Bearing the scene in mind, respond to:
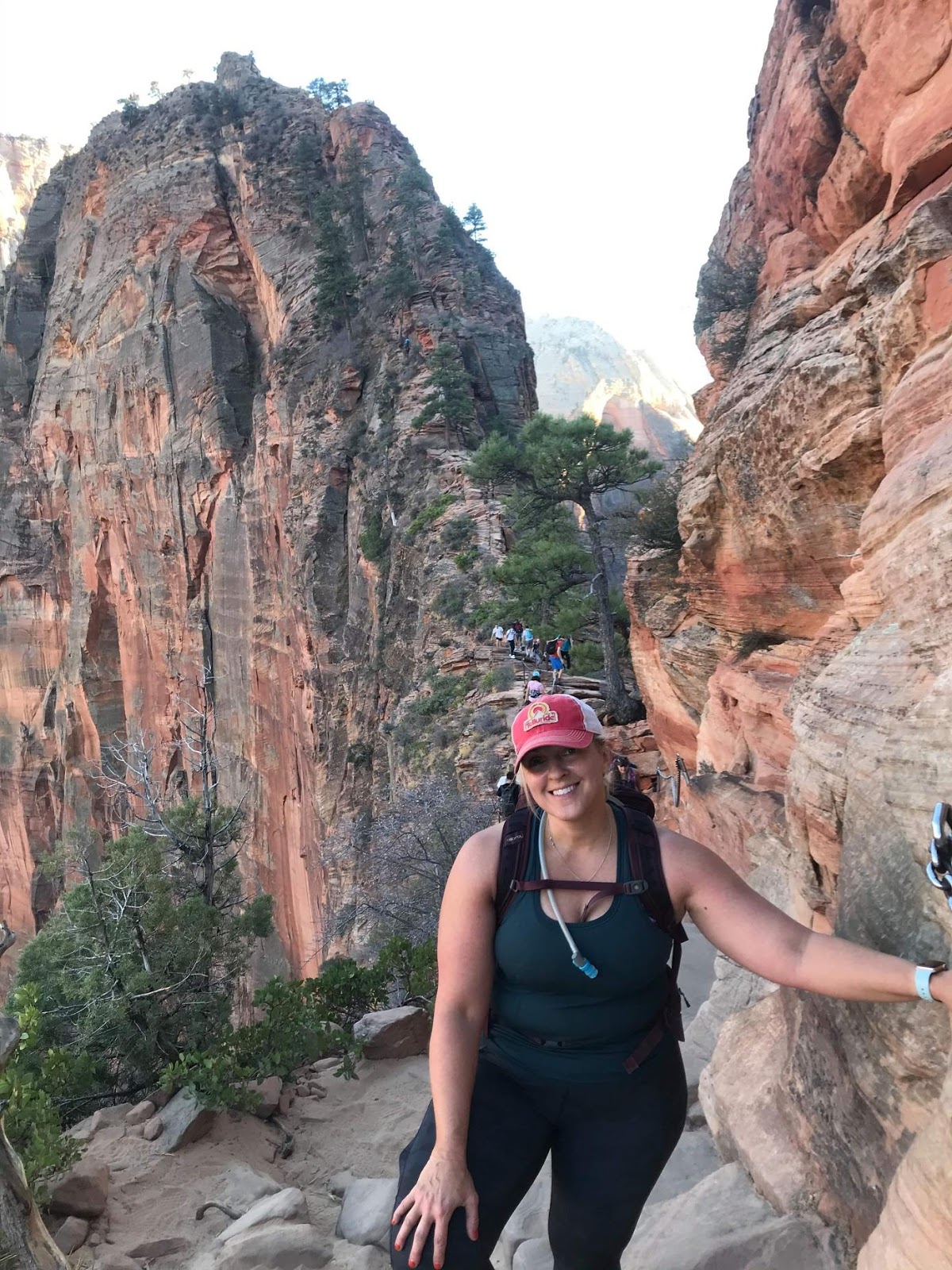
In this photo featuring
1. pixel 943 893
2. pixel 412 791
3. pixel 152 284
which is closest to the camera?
pixel 943 893

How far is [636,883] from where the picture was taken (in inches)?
78.6

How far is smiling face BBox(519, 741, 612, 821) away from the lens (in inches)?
82.1

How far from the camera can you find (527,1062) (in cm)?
205

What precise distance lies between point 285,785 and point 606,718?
1324 cm

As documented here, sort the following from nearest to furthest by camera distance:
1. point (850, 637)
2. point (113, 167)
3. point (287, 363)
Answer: point (850, 637) → point (287, 363) → point (113, 167)

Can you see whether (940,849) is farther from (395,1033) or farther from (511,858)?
(395,1033)

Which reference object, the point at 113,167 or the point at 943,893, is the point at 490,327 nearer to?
the point at 113,167

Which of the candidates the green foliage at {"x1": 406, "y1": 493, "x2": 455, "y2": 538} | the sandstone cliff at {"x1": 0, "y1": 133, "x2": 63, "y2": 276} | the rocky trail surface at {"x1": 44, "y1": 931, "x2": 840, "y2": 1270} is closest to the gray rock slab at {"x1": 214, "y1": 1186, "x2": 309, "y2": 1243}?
the rocky trail surface at {"x1": 44, "y1": 931, "x2": 840, "y2": 1270}

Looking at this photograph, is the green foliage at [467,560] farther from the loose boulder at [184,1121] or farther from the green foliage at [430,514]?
the loose boulder at [184,1121]

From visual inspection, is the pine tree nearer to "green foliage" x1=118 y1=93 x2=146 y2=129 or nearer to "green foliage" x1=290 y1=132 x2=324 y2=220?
"green foliage" x1=290 y1=132 x2=324 y2=220

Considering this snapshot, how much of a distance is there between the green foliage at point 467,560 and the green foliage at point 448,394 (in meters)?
5.46

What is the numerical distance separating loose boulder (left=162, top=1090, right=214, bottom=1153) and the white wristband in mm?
4983

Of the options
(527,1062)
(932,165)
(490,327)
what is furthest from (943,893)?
(490,327)

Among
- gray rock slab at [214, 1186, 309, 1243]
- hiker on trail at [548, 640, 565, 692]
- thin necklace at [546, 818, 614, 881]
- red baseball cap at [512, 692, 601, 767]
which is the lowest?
gray rock slab at [214, 1186, 309, 1243]
